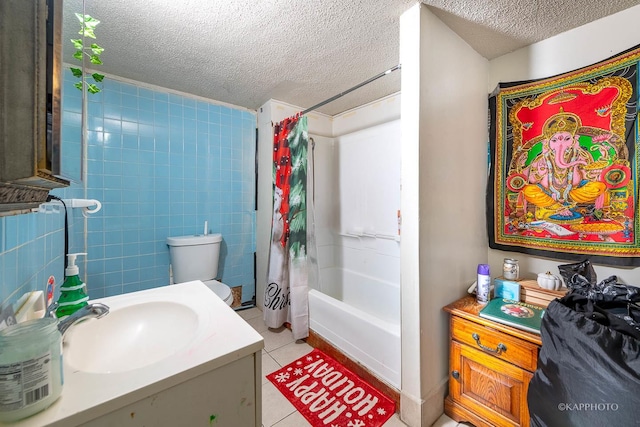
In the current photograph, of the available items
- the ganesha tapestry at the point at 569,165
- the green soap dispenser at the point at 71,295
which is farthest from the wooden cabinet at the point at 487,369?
the green soap dispenser at the point at 71,295

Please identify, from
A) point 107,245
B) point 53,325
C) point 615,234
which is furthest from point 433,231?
point 107,245

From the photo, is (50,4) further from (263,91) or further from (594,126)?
(594,126)

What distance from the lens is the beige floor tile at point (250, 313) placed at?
8.06 ft

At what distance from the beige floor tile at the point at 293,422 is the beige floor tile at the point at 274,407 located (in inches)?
0.9

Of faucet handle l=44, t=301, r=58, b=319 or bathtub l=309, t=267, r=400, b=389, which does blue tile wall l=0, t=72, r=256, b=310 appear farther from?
faucet handle l=44, t=301, r=58, b=319

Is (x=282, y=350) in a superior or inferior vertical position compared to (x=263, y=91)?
inferior

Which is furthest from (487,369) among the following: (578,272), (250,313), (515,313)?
(250,313)

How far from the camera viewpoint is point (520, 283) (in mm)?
1427

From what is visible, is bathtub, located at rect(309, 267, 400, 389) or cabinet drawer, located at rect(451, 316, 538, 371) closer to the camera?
cabinet drawer, located at rect(451, 316, 538, 371)

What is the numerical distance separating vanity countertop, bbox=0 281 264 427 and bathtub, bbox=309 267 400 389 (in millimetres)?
1020

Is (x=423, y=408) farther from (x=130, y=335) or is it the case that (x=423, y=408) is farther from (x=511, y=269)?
(x=130, y=335)

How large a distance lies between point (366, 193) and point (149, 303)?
78.0 inches

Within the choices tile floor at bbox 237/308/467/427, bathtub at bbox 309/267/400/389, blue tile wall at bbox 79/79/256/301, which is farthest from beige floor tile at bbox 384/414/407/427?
blue tile wall at bbox 79/79/256/301

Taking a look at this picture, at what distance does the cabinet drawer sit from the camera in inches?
43.1
